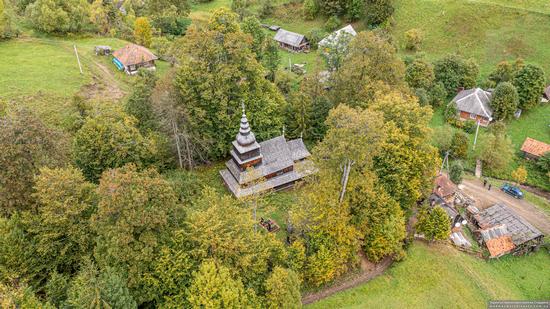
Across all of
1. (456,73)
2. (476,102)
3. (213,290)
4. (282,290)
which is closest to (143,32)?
(456,73)

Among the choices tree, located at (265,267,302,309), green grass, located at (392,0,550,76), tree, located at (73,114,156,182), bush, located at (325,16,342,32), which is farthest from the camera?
bush, located at (325,16,342,32)

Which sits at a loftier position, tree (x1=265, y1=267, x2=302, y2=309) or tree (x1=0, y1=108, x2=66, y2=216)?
tree (x1=0, y1=108, x2=66, y2=216)

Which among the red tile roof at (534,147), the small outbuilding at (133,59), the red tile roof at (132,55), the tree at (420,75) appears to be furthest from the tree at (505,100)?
the red tile roof at (132,55)

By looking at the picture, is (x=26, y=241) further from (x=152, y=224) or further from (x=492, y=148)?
(x=492, y=148)

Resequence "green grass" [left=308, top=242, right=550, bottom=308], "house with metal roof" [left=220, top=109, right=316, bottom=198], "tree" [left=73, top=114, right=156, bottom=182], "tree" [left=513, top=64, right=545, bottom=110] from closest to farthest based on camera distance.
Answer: "green grass" [left=308, top=242, right=550, bottom=308], "tree" [left=73, top=114, right=156, bottom=182], "house with metal roof" [left=220, top=109, right=316, bottom=198], "tree" [left=513, top=64, right=545, bottom=110]

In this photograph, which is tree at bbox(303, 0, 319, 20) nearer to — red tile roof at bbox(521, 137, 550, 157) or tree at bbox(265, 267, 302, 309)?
red tile roof at bbox(521, 137, 550, 157)

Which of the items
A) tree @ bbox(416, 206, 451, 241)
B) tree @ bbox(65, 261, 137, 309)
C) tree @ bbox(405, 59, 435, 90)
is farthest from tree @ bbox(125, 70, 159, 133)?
tree @ bbox(405, 59, 435, 90)

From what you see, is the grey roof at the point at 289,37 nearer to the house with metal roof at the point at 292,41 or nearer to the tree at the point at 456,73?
the house with metal roof at the point at 292,41

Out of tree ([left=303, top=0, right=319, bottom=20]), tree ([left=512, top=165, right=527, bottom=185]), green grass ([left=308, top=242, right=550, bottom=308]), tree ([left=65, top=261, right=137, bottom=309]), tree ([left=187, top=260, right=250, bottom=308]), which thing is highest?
tree ([left=303, top=0, right=319, bottom=20])
